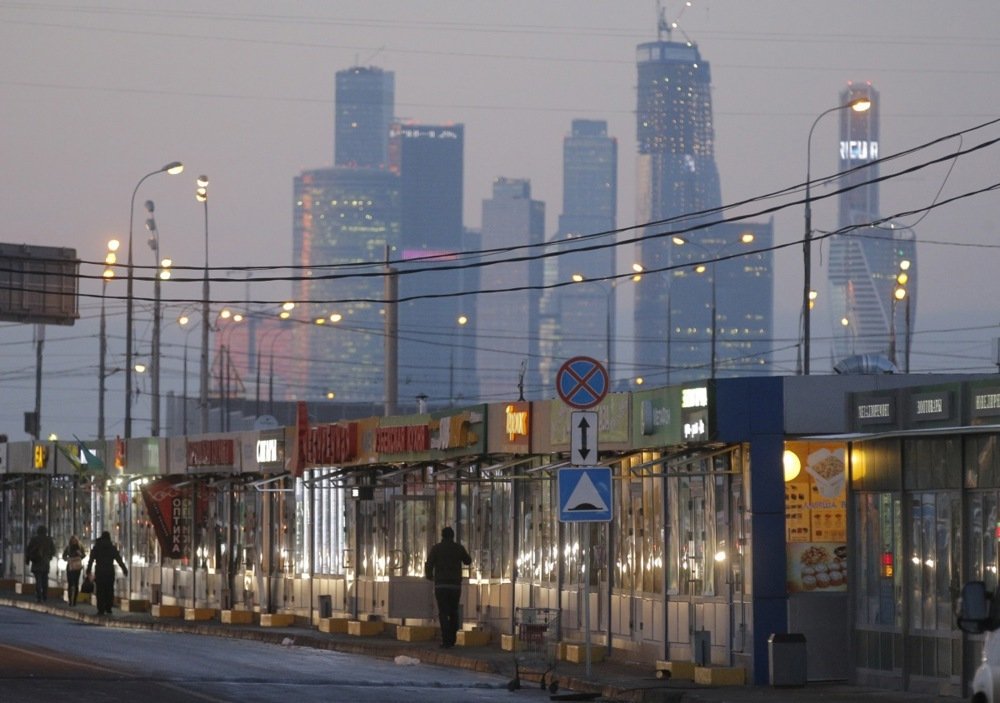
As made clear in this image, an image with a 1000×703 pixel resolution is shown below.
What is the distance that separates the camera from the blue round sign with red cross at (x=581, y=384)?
74.2 ft

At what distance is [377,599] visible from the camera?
3600 centimetres

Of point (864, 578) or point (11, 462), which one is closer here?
point (864, 578)

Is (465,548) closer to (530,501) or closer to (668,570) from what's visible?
(530,501)

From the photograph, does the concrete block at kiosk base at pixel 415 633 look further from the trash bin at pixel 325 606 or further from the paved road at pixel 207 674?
the trash bin at pixel 325 606

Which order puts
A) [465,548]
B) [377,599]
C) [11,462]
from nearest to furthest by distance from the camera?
[465,548], [377,599], [11,462]

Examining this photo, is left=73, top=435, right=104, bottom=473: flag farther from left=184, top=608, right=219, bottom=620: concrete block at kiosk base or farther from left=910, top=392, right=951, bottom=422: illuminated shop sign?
left=910, top=392, right=951, bottom=422: illuminated shop sign

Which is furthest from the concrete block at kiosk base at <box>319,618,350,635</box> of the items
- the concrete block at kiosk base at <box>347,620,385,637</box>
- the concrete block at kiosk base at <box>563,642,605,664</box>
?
the concrete block at kiosk base at <box>563,642,605,664</box>

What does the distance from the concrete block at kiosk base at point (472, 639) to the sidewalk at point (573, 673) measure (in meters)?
0.14

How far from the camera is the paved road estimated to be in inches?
810

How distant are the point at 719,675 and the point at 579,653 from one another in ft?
13.4

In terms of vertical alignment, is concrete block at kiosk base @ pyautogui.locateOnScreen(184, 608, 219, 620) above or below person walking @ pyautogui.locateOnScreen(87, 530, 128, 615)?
below

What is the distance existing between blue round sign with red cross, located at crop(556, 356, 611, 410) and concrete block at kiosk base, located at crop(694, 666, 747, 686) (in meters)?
3.41

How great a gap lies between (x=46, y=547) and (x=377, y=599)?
13792 mm

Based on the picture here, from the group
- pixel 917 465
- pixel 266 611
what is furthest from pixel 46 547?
pixel 917 465
